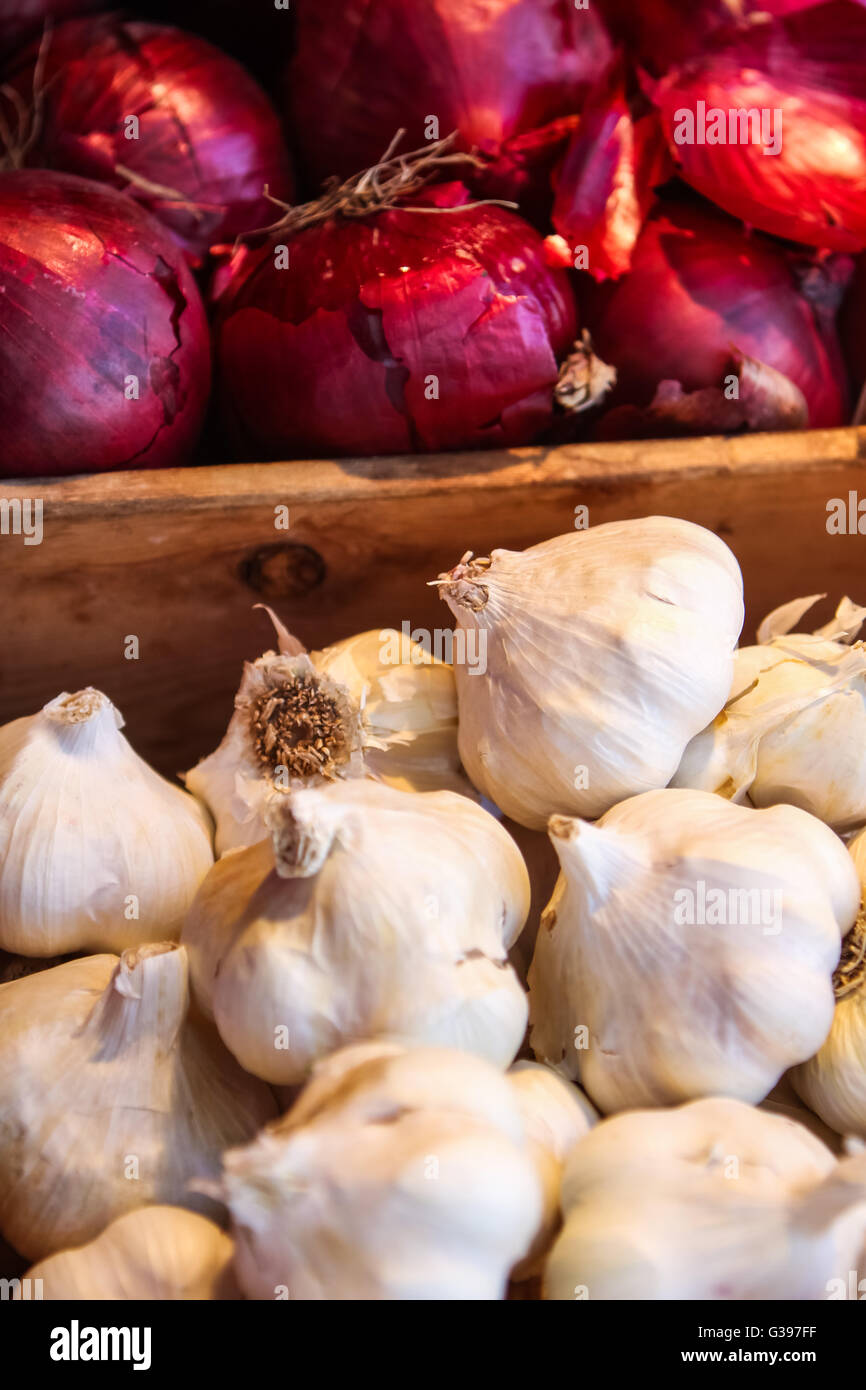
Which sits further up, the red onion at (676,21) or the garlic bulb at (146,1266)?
the red onion at (676,21)

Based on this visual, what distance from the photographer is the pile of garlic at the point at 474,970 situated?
1.40 ft

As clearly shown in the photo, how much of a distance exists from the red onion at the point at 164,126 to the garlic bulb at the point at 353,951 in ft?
2.16

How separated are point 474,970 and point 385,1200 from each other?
5.2 inches

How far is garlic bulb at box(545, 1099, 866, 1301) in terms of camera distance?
0.43 m

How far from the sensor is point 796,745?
649mm

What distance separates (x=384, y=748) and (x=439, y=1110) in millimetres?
320

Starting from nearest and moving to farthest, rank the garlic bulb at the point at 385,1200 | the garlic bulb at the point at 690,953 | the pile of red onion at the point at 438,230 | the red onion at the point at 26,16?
1. the garlic bulb at the point at 385,1200
2. the garlic bulb at the point at 690,953
3. the pile of red onion at the point at 438,230
4. the red onion at the point at 26,16

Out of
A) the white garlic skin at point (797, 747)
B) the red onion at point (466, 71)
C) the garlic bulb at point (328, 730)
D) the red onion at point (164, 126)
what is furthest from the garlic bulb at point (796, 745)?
the red onion at point (164, 126)

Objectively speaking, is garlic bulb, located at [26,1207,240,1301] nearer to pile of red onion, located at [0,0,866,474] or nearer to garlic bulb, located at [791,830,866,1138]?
garlic bulb, located at [791,830,866,1138]

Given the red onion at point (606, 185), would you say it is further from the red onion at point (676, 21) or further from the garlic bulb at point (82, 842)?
the garlic bulb at point (82, 842)

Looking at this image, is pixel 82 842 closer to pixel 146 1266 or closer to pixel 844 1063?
pixel 146 1266

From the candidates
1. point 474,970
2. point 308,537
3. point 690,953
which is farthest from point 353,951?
point 308,537

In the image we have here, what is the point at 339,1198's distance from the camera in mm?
400

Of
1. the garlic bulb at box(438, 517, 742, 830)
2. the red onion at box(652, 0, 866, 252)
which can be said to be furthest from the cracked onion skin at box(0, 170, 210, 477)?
the red onion at box(652, 0, 866, 252)
